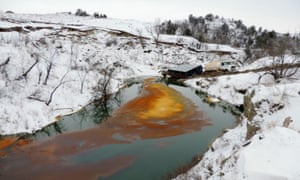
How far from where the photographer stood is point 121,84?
1254 inches

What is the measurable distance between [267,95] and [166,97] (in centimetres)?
1416

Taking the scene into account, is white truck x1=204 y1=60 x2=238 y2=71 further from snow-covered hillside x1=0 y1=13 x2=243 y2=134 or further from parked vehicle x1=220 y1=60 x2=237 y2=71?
snow-covered hillside x1=0 y1=13 x2=243 y2=134

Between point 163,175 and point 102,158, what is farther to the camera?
point 102,158

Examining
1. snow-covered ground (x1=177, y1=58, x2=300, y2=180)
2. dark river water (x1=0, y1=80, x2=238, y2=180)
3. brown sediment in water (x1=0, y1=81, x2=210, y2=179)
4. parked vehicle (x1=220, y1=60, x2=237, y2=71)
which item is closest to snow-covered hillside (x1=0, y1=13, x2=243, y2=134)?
dark river water (x1=0, y1=80, x2=238, y2=180)

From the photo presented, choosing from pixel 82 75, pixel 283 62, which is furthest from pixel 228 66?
pixel 82 75

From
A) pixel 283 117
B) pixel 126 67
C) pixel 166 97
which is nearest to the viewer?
pixel 283 117

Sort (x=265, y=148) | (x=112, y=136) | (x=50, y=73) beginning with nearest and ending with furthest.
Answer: (x=265, y=148) → (x=112, y=136) → (x=50, y=73)

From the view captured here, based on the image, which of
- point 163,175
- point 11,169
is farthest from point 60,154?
point 163,175

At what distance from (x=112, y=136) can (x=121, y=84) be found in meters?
17.2

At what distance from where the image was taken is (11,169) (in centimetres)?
1140

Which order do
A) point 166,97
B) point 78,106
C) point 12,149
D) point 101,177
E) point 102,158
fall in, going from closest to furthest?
A: point 101,177 < point 102,158 < point 12,149 < point 78,106 < point 166,97

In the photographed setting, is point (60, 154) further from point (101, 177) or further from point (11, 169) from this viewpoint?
point (101, 177)

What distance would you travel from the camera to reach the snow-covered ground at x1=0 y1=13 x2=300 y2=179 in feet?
20.6

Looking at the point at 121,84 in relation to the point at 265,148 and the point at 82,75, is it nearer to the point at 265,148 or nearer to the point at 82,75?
the point at 82,75
